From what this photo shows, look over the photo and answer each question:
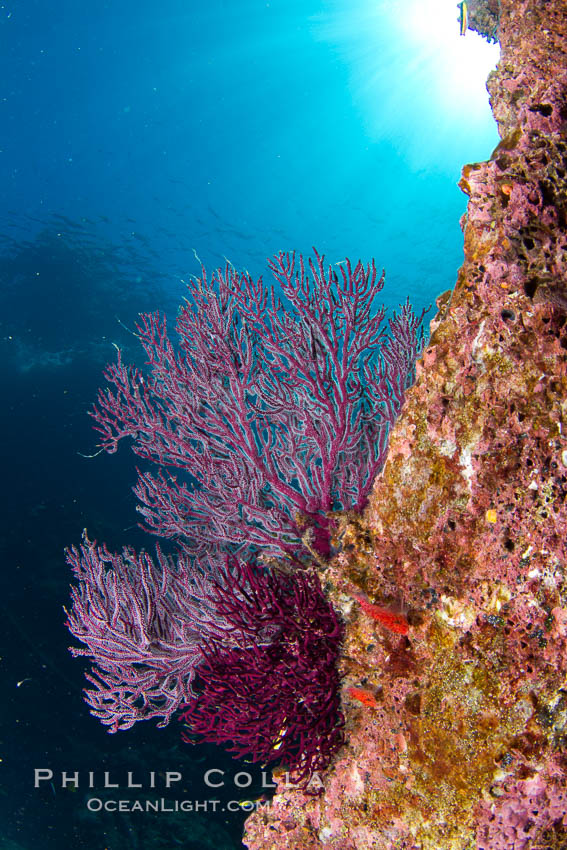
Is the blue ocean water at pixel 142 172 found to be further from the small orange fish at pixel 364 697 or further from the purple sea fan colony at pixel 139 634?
the small orange fish at pixel 364 697

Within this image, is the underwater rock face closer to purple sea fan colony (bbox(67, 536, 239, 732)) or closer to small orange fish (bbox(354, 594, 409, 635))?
small orange fish (bbox(354, 594, 409, 635))

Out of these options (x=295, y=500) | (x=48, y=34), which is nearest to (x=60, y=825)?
(x=295, y=500)

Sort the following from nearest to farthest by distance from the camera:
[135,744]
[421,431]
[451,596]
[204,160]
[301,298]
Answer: [451,596] → [421,431] → [301,298] → [135,744] → [204,160]

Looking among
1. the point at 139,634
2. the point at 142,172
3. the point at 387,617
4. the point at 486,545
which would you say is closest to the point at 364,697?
the point at 387,617

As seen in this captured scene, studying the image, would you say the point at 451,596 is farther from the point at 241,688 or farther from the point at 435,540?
the point at 241,688

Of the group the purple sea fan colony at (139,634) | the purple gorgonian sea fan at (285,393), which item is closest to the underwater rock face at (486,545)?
the purple gorgonian sea fan at (285,393)

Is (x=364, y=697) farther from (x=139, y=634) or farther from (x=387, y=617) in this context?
(x=139, y=634)

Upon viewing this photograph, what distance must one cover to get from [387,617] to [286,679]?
2.99ft

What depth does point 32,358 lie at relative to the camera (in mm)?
21594

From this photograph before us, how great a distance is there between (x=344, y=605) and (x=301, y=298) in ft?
9.14

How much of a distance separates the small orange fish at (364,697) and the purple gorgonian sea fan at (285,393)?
1292 millimetres

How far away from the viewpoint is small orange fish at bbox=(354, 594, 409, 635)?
8.76 feet

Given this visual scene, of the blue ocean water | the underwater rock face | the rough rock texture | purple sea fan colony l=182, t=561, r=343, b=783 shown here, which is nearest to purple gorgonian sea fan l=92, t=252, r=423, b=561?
purple sea fan colony l=182, t=561, r=343, b=783

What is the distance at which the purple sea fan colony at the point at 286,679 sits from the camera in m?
3.03
